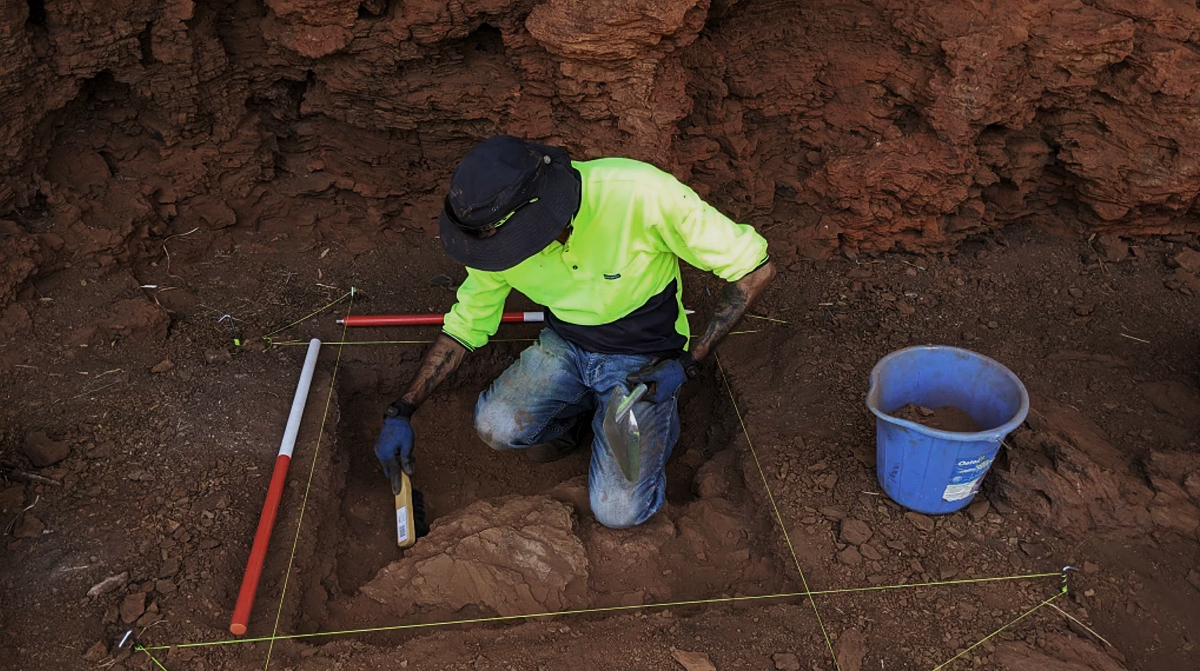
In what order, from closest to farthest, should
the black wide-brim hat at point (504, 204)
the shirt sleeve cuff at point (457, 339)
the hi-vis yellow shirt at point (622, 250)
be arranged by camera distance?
the black wide-brim hat at point (504, 204)
the hi-vis yellow shirt at point (622, 250)
the shirt sleeve cuff at point (457, 339)

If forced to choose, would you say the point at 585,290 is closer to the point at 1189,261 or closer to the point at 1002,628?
the point at 1002,628

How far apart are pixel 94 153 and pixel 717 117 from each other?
8.79 ft

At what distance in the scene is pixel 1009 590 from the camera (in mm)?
2732

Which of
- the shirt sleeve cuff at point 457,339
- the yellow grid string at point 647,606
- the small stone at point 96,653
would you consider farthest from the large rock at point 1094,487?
the small stone at point 96,653

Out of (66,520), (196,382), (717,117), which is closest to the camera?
(66,520)

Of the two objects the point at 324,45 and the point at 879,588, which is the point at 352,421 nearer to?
the point at 324,45

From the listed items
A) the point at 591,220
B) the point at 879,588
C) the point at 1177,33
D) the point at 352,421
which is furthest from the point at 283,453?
the point at 1177,33

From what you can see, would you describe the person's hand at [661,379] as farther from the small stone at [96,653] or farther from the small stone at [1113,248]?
the small stone at [1113,248]

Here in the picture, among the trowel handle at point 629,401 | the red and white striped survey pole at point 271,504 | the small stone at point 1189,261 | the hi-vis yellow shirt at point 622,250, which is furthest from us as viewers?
the small stone at point 1189,261

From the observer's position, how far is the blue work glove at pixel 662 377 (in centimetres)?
301

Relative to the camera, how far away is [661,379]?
3.00m

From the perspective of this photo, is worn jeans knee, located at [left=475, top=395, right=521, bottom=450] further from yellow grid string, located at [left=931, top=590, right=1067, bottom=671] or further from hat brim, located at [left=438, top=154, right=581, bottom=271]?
yellow grid string, located at [left=931, top=590, right=1067, bottom=671]

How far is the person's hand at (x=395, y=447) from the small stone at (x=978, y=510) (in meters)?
1.88

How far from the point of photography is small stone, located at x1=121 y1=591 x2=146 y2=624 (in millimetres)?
2637
